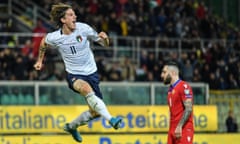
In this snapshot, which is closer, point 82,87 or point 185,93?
point 82,87

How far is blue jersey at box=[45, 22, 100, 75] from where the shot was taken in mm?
14258

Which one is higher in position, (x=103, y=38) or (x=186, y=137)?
(x=103, y=38)

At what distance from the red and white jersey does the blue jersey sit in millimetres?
1432

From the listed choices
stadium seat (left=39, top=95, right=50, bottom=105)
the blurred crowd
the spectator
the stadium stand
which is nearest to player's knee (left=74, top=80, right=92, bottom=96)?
stadium seat (left=39, top=95, right=50, bottom=105)

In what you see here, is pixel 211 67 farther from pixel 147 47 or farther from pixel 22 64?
pixel 22 64

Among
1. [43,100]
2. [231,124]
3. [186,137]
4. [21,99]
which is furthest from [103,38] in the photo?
[231,124]

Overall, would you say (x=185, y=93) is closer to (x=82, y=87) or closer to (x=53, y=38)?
(x=82, y=87)

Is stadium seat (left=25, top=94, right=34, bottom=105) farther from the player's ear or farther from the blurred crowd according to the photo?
the player's ear

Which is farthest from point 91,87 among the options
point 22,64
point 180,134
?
point 22,64

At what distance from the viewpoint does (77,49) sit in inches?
563

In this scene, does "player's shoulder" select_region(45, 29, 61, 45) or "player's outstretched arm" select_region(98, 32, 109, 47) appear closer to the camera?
"player's outstretched arm" select_region(98, 32, 109, 47)

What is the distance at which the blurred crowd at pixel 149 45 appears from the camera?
24327mm

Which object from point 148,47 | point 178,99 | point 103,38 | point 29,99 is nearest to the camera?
point 103,38

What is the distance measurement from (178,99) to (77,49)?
1900 mm
